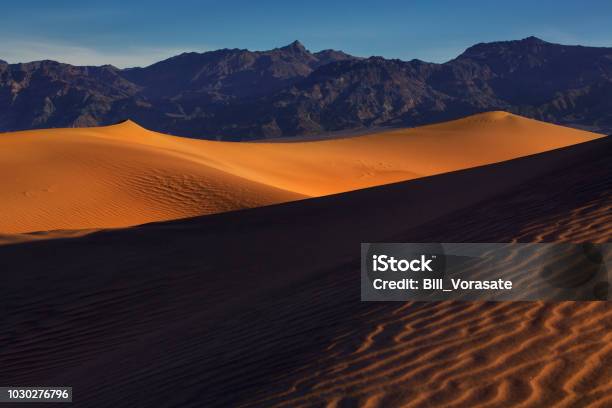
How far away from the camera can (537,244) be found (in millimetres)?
6395

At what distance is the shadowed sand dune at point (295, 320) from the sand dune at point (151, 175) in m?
3.51

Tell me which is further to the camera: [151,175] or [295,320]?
[151,175]

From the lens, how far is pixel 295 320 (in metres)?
5.96

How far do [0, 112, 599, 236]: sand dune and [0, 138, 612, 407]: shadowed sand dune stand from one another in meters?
3.51

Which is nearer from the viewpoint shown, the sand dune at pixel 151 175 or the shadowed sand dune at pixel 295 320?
the shadowed sand dune at pixel 295 320

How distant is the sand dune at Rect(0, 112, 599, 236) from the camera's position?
63.1 ft

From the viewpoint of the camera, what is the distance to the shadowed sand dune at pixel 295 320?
4160 millimetres

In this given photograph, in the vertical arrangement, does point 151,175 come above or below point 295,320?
above

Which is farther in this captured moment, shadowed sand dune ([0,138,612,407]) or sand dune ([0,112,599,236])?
sand dune ([0,112,599,236])

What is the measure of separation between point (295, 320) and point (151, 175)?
57.0 feet

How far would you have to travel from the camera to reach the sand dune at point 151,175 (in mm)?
19234

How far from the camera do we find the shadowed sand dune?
4.16 m

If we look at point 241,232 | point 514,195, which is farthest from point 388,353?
point 241,232

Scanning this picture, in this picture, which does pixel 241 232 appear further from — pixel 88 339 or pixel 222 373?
pixel 222 373
